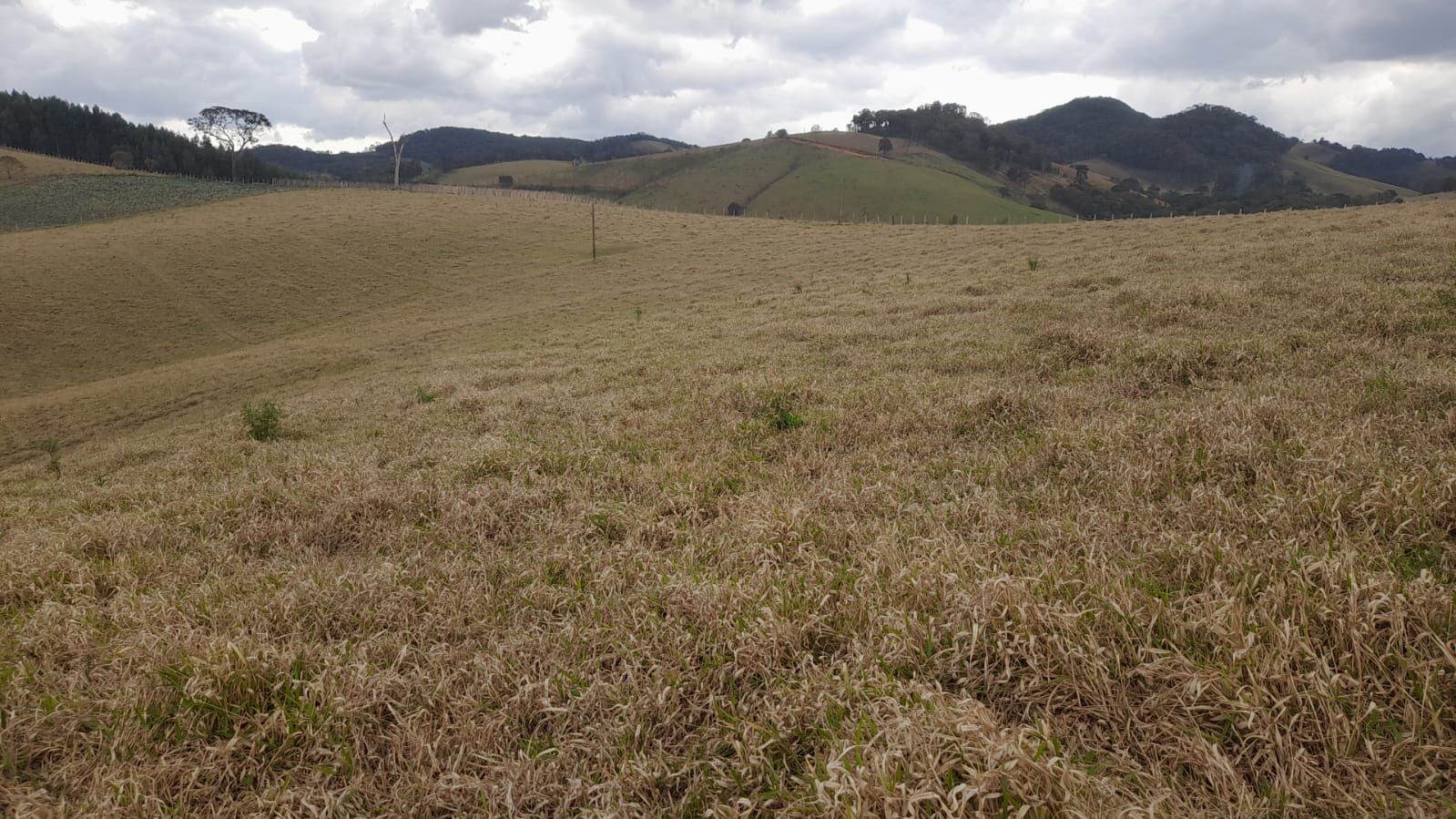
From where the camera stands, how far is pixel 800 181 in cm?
14900

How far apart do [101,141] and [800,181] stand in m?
141

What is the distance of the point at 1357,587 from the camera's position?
3.23 meters

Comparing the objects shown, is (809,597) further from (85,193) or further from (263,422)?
(85,193)

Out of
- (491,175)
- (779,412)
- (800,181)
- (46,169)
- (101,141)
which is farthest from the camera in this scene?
(491,175)

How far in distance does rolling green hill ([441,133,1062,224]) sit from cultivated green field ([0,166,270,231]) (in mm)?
88074

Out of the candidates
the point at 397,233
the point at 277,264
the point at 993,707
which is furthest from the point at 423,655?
the point at 397,233

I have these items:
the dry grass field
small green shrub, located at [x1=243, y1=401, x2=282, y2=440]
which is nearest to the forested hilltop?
small green shrub, located at [x1=243, y1=401, x2=282, y2=440]

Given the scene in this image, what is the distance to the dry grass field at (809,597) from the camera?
9.30 ft

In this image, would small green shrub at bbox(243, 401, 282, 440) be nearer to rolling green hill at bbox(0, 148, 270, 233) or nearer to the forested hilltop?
rolling green hill at bbox(0, 148, 270, 233)

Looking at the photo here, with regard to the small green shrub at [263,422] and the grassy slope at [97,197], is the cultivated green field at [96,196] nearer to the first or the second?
the grassy slope at [97,197]

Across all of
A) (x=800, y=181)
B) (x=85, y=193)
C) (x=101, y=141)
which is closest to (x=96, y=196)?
(x=85, y=193)

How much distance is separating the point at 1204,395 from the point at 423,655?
900 cm

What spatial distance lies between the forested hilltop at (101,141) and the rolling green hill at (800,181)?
64422mm

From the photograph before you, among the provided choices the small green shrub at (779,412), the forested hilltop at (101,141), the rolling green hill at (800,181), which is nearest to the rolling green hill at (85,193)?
the forested hilltop at (101,141)
